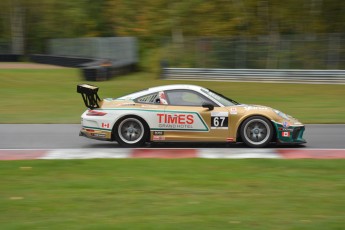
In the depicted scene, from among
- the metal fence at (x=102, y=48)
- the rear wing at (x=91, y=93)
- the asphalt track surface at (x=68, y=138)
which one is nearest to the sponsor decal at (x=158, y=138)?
the asphalt track surface at (x=68, y=138)

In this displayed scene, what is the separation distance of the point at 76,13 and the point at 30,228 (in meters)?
47.0

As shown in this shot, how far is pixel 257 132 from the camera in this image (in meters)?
11.8

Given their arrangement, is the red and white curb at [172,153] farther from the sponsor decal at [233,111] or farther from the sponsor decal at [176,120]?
the sponsor decal at [233,111]

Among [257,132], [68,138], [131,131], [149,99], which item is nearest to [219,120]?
[257,132]

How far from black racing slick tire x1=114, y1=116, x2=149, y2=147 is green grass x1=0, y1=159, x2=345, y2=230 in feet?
6.92

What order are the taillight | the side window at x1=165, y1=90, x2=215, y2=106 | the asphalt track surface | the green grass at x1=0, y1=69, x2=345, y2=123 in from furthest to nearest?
the green grass at x1=0, y1=69, x2=345, y2=123, the asphalt track surface, the taillight, the side window at x1=165, y1=90, x2=215, y2=106

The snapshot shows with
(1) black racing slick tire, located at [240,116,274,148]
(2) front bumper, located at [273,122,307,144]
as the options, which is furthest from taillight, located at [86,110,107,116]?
(2) front bumper, located at [273,122,307,144]

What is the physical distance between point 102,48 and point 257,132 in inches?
1327

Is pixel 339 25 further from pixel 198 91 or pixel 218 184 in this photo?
pixel 218 184

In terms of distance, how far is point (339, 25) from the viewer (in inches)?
1375

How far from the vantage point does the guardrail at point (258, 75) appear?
1144 inches

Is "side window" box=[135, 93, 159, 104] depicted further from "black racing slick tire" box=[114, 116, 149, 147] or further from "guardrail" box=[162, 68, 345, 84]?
"guardrail" box=[162, 68, 345, 84]

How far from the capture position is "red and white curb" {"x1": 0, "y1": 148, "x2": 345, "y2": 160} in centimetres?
1085

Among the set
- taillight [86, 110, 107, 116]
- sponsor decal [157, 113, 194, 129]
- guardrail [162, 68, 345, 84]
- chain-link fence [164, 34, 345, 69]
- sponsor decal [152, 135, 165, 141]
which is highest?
chain-link fence [164, 34, 345, 69]
